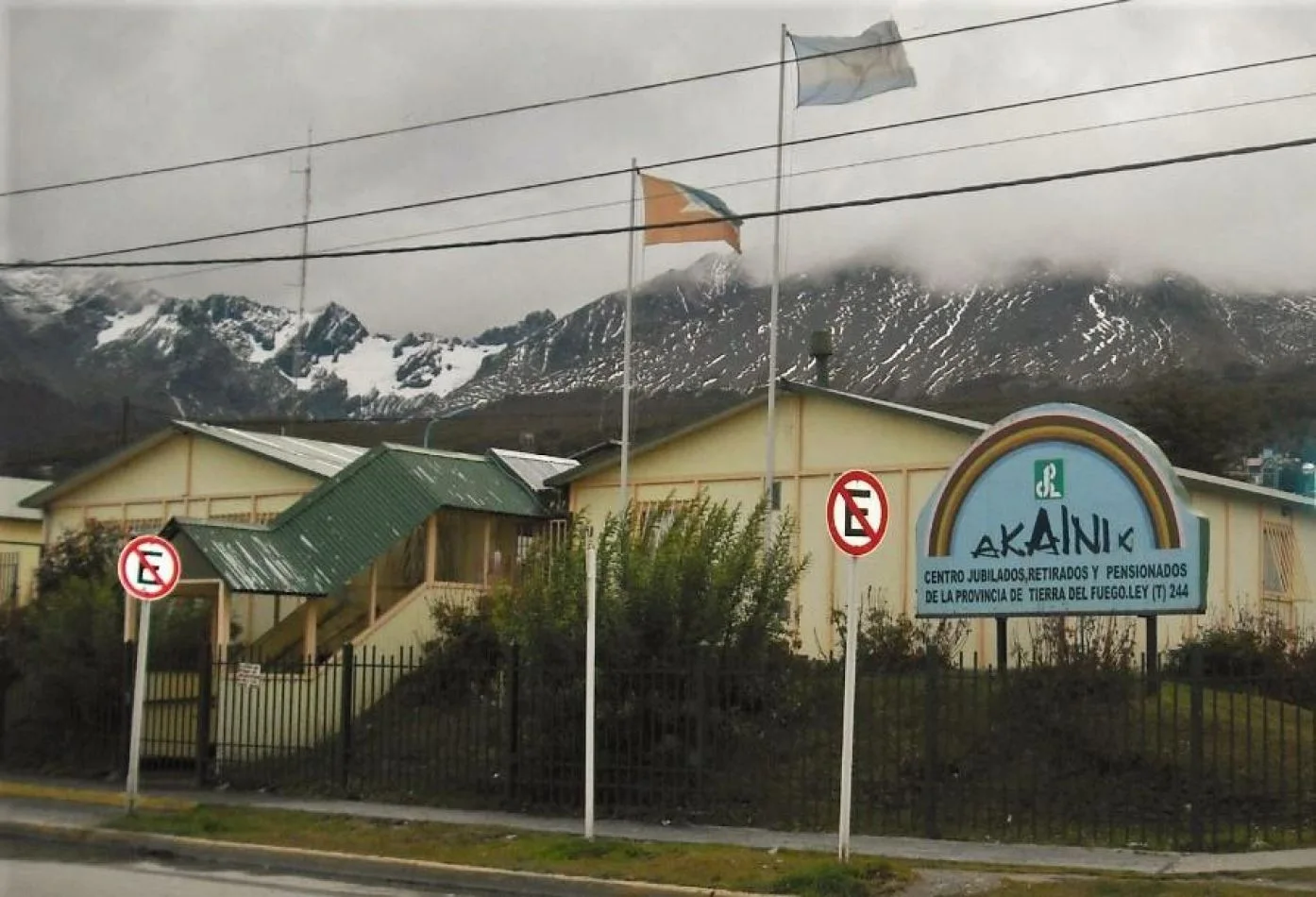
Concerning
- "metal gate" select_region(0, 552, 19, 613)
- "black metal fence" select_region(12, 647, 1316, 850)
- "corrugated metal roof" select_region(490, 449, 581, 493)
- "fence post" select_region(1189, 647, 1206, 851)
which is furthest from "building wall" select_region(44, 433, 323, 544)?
"fence post" select_region(1189, 647, 1206, 851)

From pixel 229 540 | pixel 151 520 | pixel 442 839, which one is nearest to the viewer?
pixel 442 839

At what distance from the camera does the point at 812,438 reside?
97.2 feet

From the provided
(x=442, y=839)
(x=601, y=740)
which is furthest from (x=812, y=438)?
(x=442, y=839)

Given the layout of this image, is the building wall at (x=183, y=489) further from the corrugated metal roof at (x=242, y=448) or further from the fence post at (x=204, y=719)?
the fence post at (x=204, y=719)

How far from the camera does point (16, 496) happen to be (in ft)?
156

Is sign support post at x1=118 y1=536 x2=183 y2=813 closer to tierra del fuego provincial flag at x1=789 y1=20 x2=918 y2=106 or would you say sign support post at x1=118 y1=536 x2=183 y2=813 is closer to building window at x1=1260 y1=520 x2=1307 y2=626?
tierra del fuego provincial flag at x1=789 y1=20 x2=918 y2=106

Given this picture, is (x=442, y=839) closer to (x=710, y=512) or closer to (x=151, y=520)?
(x=710, y=512)

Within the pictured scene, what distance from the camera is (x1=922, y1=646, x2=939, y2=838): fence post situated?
17.9 meters

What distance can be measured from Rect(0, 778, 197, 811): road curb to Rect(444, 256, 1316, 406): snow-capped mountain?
121 meters

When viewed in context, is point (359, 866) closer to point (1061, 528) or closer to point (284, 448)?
point (1061, 528)

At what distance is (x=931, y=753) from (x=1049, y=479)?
13.4 ft

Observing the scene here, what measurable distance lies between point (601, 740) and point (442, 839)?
2.56 metres

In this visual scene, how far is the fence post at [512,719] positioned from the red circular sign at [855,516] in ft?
21.5

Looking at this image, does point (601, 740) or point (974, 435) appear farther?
point (974, 435)
